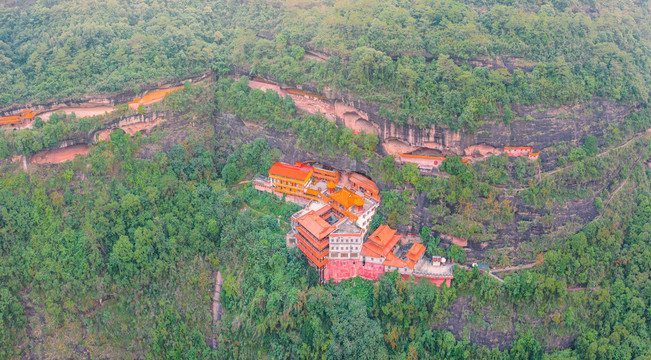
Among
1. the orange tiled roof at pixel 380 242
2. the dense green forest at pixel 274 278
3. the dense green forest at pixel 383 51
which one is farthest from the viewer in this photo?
the dense green forest at pixel 383 51

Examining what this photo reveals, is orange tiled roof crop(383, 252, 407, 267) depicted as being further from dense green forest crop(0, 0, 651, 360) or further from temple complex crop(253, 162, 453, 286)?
dense green forest crop(0, 0, 651, 360)

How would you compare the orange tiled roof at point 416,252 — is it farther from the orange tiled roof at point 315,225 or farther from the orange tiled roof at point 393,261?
the orange tiled roof at point 315,225

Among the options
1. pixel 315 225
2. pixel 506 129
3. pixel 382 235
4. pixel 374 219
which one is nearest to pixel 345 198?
pixel 374 219

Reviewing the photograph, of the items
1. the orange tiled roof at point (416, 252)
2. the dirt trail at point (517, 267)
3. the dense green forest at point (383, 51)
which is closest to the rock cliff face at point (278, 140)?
the dense green forest at point (383, 51)

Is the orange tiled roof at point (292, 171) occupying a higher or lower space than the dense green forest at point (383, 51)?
lower

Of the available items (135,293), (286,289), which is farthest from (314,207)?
(135,293)

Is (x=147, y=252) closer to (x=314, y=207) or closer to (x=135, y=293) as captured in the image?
(x=135, y=293)

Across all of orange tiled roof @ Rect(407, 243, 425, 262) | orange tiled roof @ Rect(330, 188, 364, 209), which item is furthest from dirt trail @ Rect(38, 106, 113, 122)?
orange tiled roof @ Rect(407, 243, 425, 262)
